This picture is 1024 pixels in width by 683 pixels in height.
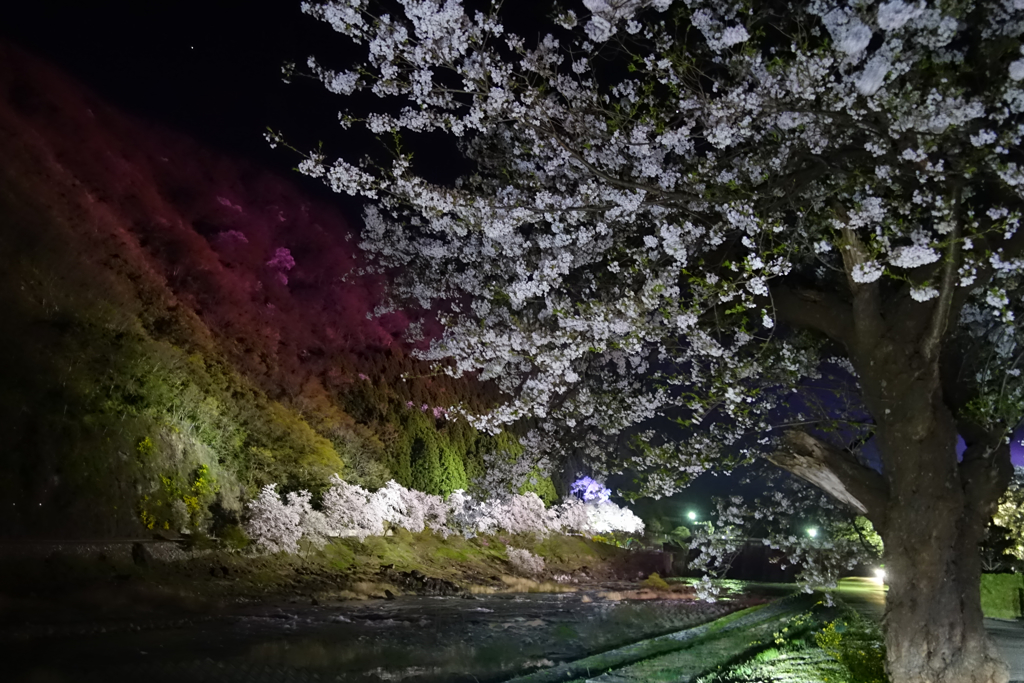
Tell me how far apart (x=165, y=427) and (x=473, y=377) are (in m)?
11.8

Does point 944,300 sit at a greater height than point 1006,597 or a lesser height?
Answer: greater

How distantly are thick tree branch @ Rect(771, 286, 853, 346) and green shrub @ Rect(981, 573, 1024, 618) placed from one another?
8.60 m

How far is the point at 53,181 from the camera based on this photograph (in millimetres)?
11828

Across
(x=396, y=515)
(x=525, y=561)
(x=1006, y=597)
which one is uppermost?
(x=396, y=515)

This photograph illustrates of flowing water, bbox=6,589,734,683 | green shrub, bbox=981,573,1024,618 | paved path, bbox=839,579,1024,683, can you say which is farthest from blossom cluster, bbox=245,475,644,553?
green shrub, bbox=981,573,1024,618

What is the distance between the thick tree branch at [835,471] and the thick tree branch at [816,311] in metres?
1.05

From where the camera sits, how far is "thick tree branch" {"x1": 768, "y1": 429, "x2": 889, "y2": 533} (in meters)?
5.72

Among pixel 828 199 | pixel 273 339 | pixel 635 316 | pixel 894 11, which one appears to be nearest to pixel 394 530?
pixel 273 339

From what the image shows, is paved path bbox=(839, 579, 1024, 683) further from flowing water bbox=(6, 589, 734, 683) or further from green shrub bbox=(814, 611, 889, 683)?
flowing water bbox=(6, 589, 734, 683)

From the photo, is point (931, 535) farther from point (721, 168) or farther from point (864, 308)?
point (721, 168)

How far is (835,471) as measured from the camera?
6.02m

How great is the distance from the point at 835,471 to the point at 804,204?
2.56m

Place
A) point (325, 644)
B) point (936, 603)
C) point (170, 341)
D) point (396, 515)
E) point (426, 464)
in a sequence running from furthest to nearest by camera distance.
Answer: point (426, 464) < point (396, 515) < point (170, 341) < point (325, 644) < point (936, 603)

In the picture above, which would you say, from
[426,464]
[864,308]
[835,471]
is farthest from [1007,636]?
[426,464]
